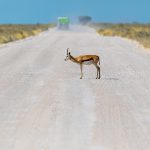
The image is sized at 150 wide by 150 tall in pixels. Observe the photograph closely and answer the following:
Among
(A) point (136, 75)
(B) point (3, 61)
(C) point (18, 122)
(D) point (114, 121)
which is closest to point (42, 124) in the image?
(C) point (18, 122)

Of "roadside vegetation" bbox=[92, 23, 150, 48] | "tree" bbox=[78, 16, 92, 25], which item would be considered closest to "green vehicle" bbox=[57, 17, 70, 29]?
"roadside vegetation" bbox=[92, 23, 150, 48]

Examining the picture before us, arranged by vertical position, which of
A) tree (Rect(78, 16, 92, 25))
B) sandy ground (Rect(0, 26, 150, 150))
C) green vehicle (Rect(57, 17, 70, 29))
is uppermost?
sandy ground (Rect(0, 26, 150, 150))

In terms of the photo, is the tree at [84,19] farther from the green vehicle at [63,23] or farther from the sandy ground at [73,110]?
the sandy ground at [73,110]

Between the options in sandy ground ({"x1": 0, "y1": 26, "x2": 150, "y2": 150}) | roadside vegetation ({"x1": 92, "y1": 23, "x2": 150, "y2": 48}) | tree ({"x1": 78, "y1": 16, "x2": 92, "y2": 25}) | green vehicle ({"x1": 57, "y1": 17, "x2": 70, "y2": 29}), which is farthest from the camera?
tree ({"x1": 78, "y1": 16, "x2": 92, "y2": 25})

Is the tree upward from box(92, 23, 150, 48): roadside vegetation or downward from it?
downward

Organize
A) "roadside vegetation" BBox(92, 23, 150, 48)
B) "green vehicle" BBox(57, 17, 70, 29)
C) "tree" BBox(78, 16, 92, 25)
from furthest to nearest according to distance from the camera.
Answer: "tree" BBox(78, 16, 92, 25) < "green vehicle" BBox(57, 17, 70, 29) < "roadside vegetation" BBox(92, 23, 150, 48)

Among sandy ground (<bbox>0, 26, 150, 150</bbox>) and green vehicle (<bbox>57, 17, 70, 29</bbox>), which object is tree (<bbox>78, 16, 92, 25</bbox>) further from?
sandy ground (<bbox>0, 26, 150, 150</bbox>)

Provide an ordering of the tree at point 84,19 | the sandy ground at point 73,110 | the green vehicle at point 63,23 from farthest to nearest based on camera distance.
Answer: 1. the tree at point 84,19
2. the green vehicle at point 63,23
3. the sandy ground at point 73,110

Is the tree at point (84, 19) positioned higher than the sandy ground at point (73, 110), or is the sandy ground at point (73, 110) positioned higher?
the sandy ground at point (73, 110)

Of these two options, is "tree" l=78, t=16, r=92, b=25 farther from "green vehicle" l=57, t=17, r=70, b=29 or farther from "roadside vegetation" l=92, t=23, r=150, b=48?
"roadside vegetation" l=92, t=23, r=150, b=48

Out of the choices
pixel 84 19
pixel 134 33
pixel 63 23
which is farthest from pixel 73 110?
pixel 84 19

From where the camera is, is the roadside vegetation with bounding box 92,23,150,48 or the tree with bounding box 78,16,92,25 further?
the tree with bounding box 78,16,92,25

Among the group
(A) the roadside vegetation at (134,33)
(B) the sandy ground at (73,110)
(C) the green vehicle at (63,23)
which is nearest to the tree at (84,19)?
(C) the green vehicle at (63,23)

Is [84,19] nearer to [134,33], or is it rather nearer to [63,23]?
[63,23]
